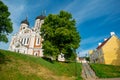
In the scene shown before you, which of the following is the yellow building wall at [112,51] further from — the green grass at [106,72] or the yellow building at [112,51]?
the green grass at [106,72]

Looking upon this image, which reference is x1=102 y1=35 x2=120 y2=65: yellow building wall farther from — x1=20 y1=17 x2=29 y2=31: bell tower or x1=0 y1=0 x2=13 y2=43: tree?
x1=20 y1=17 x2=29 y2=31: bell tower

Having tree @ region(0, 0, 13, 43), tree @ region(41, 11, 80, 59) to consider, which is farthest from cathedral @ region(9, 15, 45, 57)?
tree @ region(0, 0, 13, 43)

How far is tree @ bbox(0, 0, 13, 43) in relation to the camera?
21.2 meters

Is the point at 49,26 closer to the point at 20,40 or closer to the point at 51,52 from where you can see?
the point at 51,52

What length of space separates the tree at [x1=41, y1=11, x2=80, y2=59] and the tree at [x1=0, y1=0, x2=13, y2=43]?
15107mm

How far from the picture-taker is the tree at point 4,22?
69.7ft

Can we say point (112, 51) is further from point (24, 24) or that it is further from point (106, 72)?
point (24, 24)

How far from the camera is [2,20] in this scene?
21578 mm

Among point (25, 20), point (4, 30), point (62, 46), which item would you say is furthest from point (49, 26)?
point (25, 20)

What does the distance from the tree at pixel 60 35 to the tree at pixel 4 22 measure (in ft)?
49.6

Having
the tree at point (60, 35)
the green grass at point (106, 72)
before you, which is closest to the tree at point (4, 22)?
the tree at point (60, 35)

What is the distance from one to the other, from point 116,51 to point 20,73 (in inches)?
1503

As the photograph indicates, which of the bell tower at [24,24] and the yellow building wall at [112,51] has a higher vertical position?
the bell tower at [24,24]

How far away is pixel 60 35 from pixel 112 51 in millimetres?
22346
